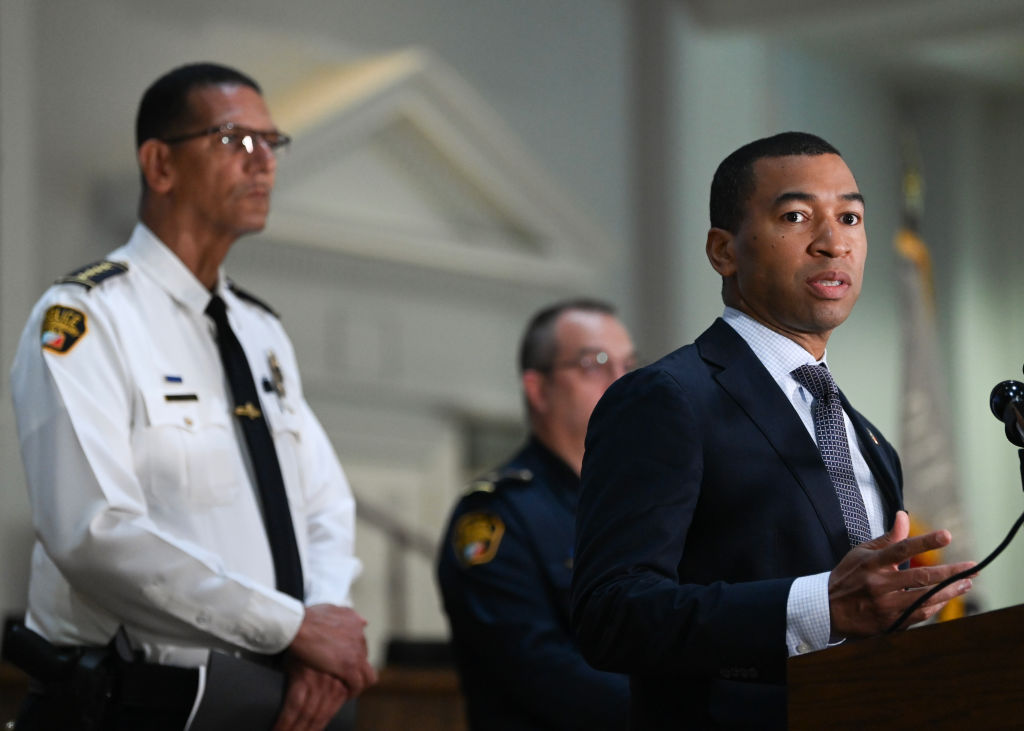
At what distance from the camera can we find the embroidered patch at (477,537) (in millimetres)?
2867

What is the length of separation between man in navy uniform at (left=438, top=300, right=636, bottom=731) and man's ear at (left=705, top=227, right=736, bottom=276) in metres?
0.99

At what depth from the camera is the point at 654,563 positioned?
5.10 feet

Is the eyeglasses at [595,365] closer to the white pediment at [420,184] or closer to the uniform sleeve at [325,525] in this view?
the uniform sleeve at [325,525]

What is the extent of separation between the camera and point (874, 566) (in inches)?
54.8

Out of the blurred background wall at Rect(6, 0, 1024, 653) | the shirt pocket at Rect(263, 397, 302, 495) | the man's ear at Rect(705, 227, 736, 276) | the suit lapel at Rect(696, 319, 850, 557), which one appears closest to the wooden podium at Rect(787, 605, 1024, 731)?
the suit lapel at Rect(696, 319, 850, 557)

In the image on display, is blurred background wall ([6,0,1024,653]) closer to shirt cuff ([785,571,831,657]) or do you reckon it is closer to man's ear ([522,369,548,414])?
man's ear ([522,369,548,414])

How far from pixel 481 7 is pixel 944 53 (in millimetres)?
2492

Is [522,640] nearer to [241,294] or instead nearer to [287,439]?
[287,439]

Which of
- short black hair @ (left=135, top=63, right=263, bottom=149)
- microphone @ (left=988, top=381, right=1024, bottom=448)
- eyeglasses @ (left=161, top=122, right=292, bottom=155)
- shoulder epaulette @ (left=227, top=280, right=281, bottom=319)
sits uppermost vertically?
short black hair @ (left=135, top=63, right=263, bottom=149)

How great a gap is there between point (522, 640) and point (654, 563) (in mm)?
1206

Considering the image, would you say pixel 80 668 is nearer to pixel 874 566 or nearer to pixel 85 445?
pixel 85 445

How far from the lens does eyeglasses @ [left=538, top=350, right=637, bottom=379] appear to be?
3.13 m

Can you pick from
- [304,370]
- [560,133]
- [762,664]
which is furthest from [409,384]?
[762,664]

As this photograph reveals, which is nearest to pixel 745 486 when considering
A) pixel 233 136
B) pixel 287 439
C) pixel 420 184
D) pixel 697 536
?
pixel 697 536
